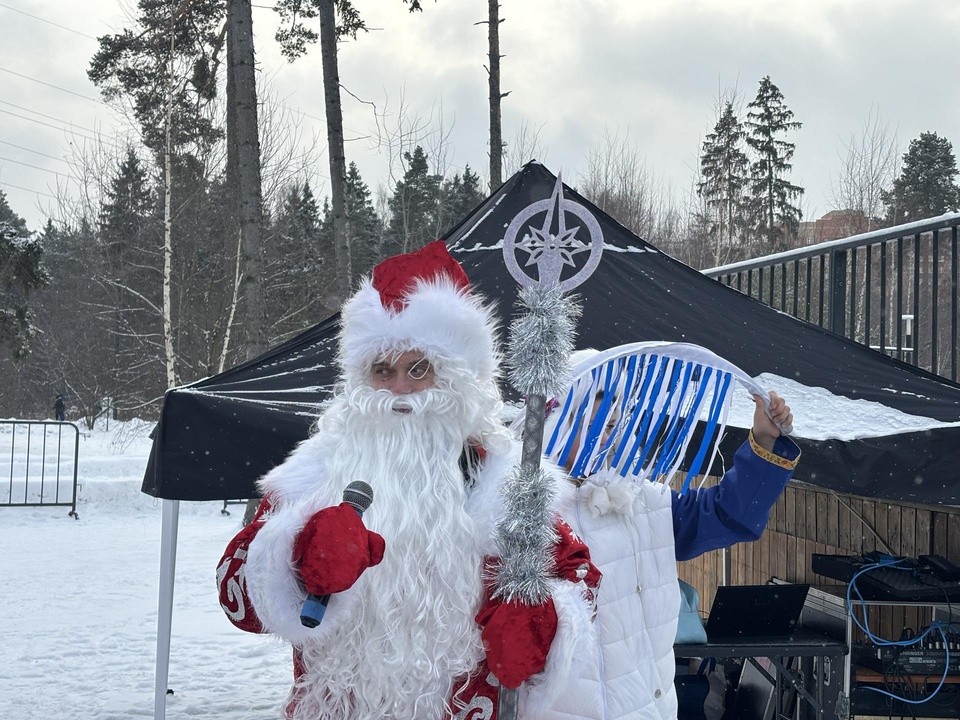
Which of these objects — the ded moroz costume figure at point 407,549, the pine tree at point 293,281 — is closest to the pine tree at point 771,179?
the pine tree at point 293,281

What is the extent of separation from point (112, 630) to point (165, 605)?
326 centimetres

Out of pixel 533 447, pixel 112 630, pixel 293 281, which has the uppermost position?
pixel 293 281

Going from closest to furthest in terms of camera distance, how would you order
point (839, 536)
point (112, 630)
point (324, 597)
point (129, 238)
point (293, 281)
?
1. point (324, 597)
2. point (839, 536)
3. point (112, 630)
4. point (293, 281)
5. point (129, 238)

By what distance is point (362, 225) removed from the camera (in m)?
38.1

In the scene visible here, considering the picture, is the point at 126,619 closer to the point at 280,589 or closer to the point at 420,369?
the point at 420,369

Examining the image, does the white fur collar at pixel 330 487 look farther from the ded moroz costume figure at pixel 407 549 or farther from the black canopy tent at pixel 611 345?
the black canopy tent at pixel 611 345

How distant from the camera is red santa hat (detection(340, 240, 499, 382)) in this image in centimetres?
238

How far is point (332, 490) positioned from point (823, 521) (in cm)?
409

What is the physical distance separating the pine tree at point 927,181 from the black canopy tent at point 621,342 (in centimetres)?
2742

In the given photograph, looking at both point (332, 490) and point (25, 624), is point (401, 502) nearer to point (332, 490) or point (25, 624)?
point (332, 490)

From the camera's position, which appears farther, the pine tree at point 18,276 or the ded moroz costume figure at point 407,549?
the pine tree at point 18,276

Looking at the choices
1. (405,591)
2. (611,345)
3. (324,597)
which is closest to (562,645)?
(405,591)

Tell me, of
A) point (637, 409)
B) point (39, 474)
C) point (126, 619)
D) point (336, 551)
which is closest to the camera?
point (336, 551)

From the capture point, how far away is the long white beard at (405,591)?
82.5 inches
